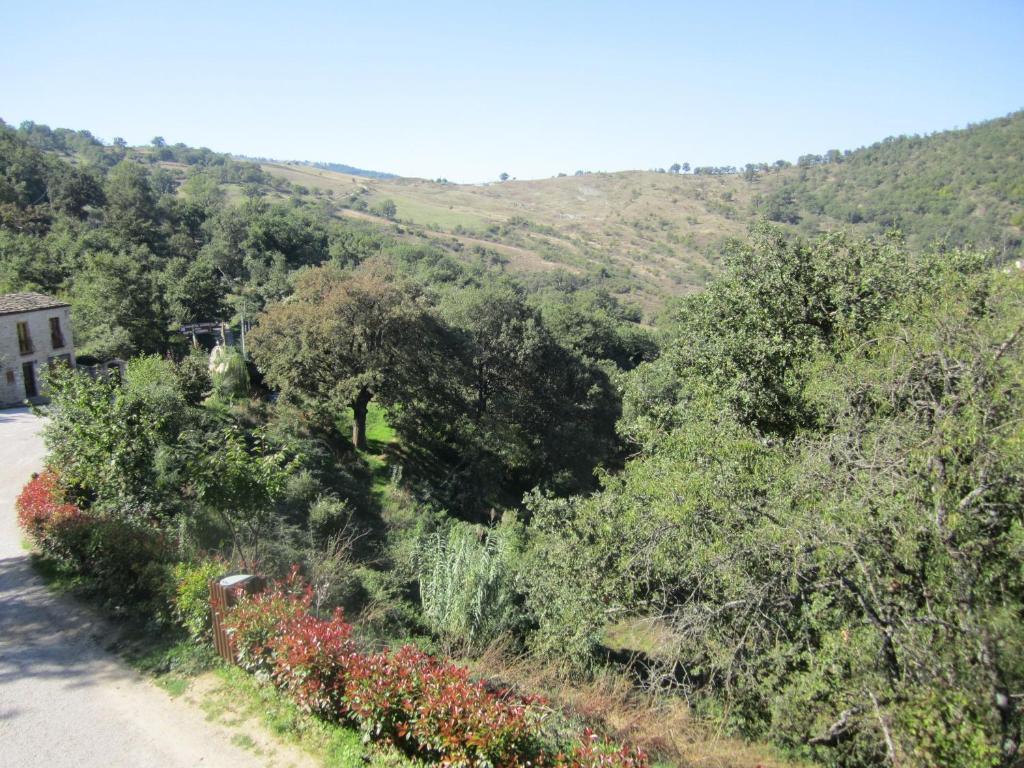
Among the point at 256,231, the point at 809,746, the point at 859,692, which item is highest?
the point at 256,231

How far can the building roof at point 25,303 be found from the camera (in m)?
23.8

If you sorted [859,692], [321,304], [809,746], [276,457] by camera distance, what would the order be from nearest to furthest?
[859,692], [809,746], [276,457], [321,304]

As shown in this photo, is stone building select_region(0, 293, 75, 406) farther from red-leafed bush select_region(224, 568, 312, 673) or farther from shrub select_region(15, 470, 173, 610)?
red-leafed bush select_region(224, 568, 312, 673)

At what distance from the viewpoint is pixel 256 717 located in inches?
263

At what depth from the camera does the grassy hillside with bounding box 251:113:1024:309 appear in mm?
86062

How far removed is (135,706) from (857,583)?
803 cm

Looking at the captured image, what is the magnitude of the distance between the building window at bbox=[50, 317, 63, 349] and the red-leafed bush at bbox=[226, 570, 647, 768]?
23.4m

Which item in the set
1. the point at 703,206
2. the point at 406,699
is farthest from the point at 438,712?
the point at 703,206

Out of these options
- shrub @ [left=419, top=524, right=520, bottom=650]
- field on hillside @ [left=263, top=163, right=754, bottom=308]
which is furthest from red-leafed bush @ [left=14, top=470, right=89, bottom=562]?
field on hillside @ [left=263, top=163, right=754, bottom=308]

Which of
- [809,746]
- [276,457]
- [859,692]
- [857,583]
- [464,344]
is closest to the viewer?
[859,692]

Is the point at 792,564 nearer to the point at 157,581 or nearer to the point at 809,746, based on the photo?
the point at 809,746

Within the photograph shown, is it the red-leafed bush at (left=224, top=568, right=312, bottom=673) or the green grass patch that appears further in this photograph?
the red-leafed bush at (left=224, top=568, right=312, bottom=673)

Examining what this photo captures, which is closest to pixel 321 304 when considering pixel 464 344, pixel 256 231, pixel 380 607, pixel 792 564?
pixel 464 344

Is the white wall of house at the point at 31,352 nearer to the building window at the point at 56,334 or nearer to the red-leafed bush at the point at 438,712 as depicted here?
the building window at the point at 56,334
